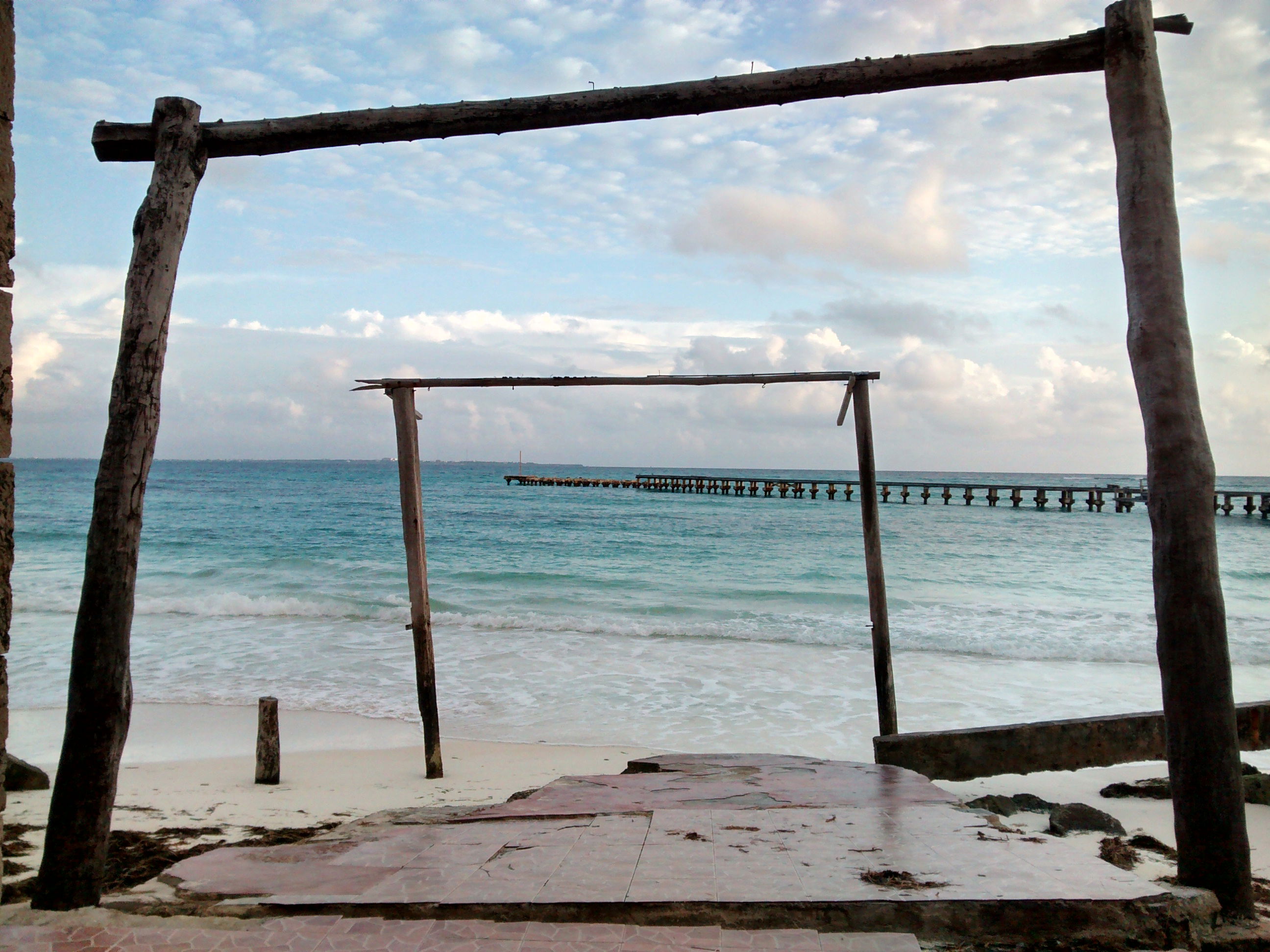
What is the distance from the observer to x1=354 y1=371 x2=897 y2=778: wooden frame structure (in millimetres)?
5723

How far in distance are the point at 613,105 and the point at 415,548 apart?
12.2ft

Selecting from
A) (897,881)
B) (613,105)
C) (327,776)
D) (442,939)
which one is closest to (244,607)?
(327,776)

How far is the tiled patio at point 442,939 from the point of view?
2176mm

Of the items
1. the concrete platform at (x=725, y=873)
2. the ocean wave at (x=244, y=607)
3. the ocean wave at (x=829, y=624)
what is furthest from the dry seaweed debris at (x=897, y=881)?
the ocean wave at (x=244, y=607)

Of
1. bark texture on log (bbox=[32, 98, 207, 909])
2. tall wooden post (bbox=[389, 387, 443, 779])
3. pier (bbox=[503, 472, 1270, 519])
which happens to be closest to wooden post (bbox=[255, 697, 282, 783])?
tall wooden post (bbox=[389, 387, 443, 779])

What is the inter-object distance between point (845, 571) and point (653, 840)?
64.4ft

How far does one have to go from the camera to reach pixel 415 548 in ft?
19.7

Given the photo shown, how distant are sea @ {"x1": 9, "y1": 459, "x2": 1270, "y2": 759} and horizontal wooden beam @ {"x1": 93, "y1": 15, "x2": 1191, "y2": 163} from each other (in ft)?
19.4

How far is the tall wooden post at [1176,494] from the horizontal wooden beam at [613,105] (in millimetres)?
337

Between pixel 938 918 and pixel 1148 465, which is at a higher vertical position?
pixel 1148 465

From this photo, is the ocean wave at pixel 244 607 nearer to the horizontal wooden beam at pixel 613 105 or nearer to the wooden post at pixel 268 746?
the wooden post at pixel 268 746

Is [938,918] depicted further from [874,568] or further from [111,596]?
[874,568]

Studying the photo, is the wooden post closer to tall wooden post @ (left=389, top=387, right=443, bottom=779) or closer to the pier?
tall wooden post @ (left=389, top=387, right=443, bottom=779)

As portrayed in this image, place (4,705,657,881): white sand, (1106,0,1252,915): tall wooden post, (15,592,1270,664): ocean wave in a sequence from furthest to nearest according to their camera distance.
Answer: (15,592,1270,664): ocean wave < (4,705,657,881): white sand < (1106,0,1252,915): tall wooden post
